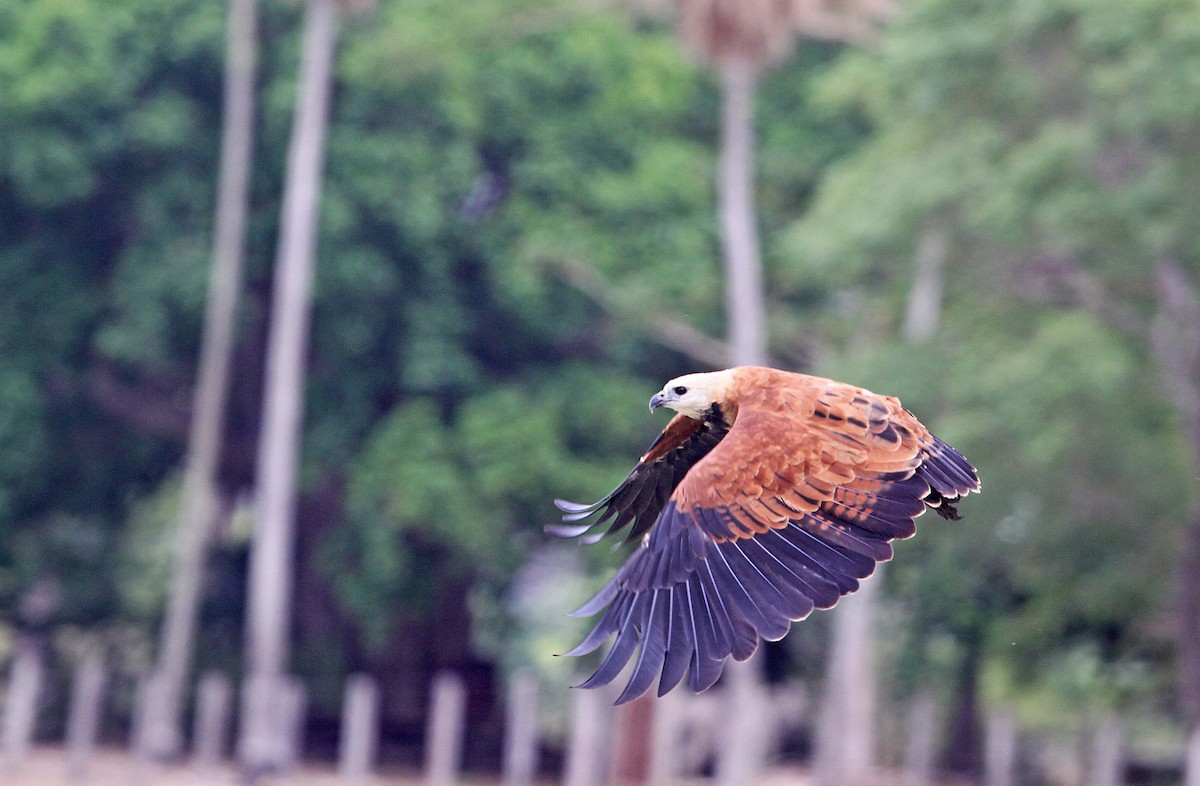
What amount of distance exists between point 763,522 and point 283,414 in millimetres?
11462

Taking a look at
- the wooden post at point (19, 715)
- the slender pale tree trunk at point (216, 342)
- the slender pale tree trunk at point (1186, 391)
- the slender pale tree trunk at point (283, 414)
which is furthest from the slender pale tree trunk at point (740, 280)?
the wooden post at point (19, 715)

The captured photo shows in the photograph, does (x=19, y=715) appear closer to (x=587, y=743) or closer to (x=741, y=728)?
(x=587, y=743)

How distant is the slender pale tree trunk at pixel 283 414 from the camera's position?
16000 millimetres

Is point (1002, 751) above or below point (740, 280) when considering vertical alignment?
below

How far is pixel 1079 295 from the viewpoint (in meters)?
14.9

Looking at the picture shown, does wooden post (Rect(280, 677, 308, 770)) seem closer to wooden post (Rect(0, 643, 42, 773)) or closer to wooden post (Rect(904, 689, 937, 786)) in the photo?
wooden post (Rect(0, 643, 42, 773))

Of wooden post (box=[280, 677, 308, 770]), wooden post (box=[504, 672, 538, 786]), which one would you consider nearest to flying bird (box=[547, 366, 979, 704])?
wooden post (box=[504, 672, 538, 786])

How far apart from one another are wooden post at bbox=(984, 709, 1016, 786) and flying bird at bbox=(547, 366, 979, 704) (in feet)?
40.2

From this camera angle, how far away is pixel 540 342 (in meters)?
18.5

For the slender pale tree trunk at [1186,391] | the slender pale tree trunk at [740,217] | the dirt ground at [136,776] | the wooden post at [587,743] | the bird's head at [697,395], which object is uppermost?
the slender pale tree trunk at [740,217]

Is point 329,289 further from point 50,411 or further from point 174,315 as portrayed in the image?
point 50,411

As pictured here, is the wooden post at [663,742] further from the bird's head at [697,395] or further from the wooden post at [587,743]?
the bird's head at [697,395]

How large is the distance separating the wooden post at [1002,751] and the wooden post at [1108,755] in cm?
87

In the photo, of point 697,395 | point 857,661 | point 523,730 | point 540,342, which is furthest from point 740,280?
point 697,395
